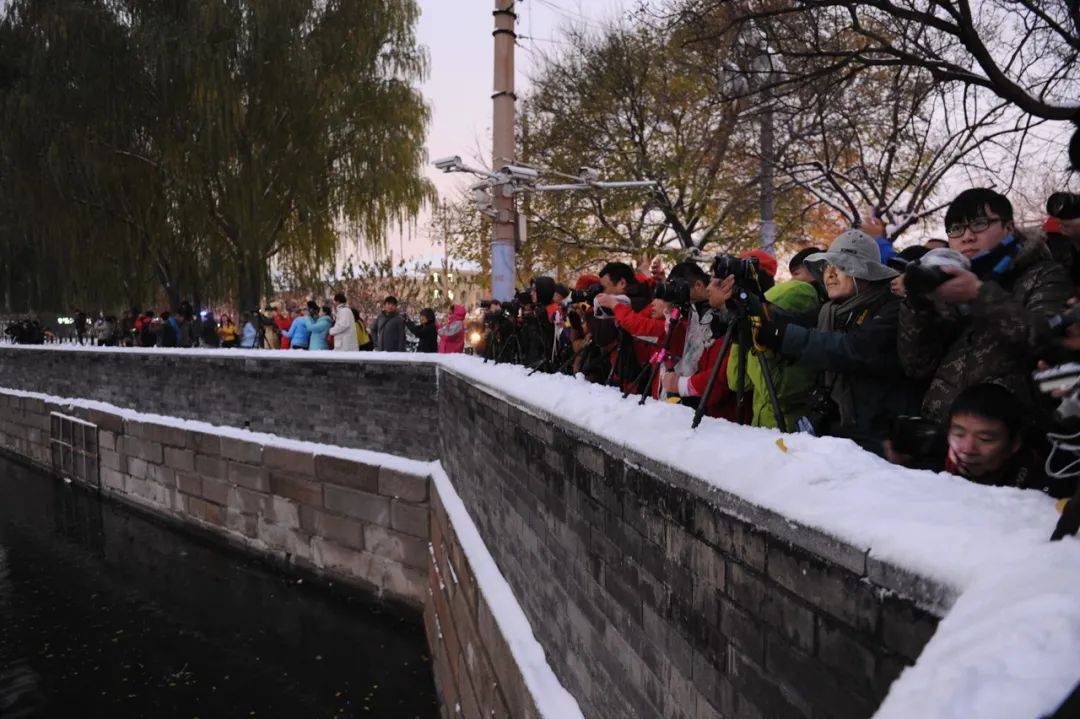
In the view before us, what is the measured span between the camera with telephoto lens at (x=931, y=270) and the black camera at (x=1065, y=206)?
391mm

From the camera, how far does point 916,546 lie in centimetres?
151

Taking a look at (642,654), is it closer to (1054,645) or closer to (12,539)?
(1054,645)

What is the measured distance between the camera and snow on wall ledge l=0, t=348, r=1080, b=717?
3.39 feet

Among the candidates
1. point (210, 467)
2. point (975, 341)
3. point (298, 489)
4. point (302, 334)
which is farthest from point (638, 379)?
point (210, 467)

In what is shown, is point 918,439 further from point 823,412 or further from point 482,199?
point 482,199

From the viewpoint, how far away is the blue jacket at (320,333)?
45.7 ft

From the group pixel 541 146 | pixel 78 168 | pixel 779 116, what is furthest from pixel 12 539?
pixel 779 116

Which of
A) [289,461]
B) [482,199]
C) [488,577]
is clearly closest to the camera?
[488,577]

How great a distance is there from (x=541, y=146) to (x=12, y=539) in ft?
42.5

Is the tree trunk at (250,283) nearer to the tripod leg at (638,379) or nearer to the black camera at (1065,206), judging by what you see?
the tripod leg at (638,379)

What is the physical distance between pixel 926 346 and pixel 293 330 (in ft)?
42.4

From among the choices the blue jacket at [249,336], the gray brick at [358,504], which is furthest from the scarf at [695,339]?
the blue jacket at [249,336]

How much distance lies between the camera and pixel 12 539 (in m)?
15.6

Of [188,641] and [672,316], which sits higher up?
[672,316]
